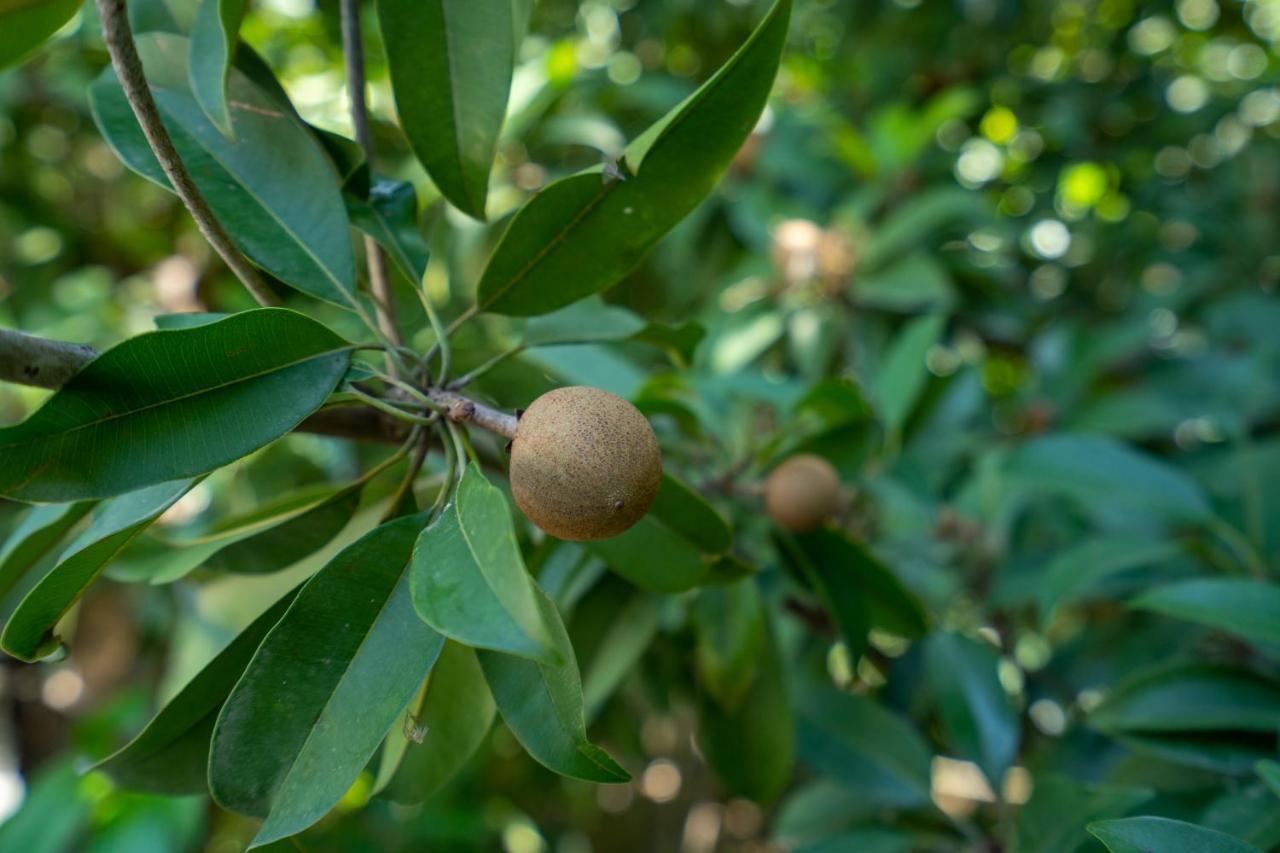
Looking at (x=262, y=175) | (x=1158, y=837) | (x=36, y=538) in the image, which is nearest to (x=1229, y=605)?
(x=1158, y=837)

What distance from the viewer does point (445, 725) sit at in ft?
2.74

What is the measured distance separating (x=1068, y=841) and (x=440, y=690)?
620 millimetres

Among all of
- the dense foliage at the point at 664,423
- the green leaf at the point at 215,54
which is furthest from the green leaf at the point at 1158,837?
the green leaf at the point at 215,54

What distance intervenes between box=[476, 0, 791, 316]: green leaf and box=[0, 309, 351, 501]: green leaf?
19cm

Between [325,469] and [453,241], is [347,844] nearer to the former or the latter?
[325,469]

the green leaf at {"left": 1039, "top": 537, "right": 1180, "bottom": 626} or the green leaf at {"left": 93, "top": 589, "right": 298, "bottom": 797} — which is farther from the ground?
the green leaf at {"left": 93, "top": 589, "right": 298, "bottom": 797}

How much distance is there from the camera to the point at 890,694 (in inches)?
58.4

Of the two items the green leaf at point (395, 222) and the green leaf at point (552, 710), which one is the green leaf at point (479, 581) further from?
the green leaf at point (395, 222)

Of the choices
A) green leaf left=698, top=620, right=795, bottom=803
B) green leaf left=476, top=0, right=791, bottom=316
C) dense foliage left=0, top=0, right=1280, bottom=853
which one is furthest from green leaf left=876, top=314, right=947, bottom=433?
green leaf left=476, top=0, right=791, bottom=316

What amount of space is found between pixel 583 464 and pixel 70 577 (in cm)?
33

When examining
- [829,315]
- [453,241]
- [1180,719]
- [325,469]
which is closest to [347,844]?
[325,469]

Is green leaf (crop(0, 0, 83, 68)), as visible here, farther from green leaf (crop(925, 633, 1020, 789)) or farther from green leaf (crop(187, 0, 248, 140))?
green leaf (crop(925, 633, 1020, 789))

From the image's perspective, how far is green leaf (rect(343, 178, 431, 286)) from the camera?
2.70 feet

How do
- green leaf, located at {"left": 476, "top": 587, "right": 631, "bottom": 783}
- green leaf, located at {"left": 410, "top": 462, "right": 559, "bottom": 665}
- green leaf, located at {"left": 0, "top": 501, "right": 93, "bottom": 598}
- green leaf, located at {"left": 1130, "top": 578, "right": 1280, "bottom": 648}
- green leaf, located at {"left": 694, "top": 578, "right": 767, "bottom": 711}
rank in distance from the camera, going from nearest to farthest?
1. green leaf, located at {"left": 410, "top": 462, "right": 559, "bottom": 665}
2. green leaf, located at {"left": 476, "top": 587, "right": 631, "bottom": 783}
3. green leaf, located at {"left": 0, "top": 501, "right": 93, "bottom": 598}
4. green leaf, located at {"left": 1130, "top": 578, "right": 1280, "bottom": 648}
5. green leaf, located at {"left": 694, "top": 578, "right": 767, "bottom": 711}
